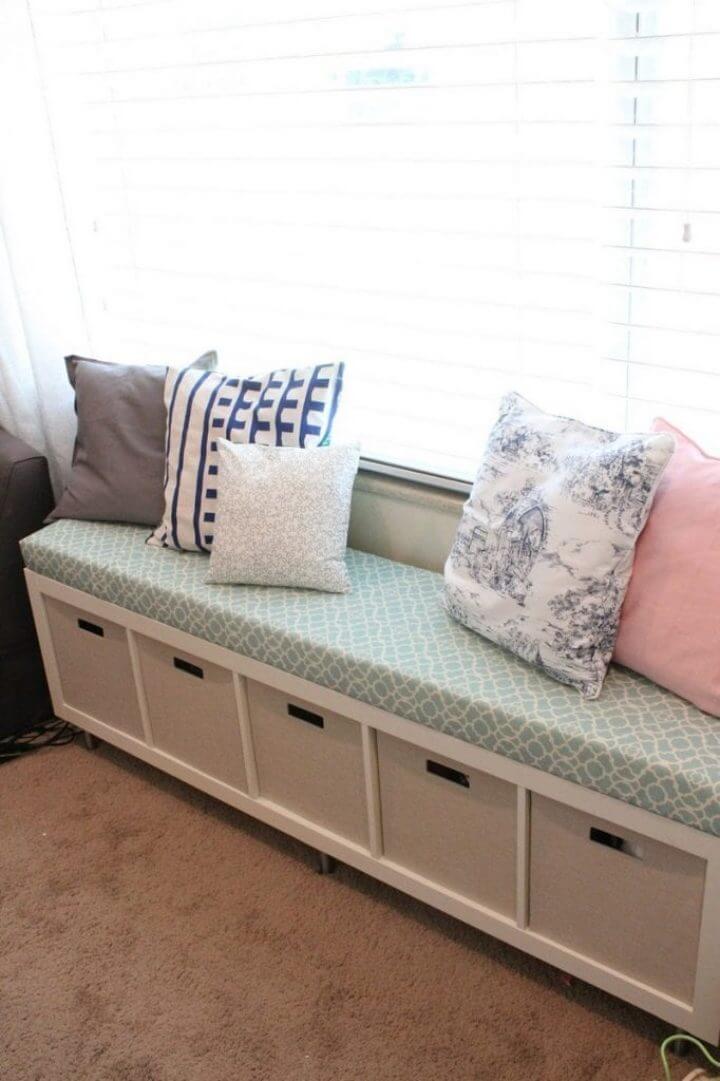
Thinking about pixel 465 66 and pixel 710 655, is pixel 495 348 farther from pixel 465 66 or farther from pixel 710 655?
pixel 710 655

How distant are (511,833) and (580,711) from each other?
26 centimetres

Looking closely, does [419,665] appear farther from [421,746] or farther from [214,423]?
[214,423]

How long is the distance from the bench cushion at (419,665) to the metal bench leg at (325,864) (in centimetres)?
42

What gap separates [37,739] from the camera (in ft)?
8.65

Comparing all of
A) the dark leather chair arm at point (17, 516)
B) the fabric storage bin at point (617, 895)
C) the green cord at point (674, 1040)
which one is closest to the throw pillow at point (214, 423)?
the dark leather chair arm at point (17, 516)

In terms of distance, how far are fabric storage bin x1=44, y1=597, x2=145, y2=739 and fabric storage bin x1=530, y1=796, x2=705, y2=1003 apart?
1.00m

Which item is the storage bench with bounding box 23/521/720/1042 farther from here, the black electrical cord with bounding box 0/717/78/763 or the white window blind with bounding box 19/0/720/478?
the white window blind with bounding box 19/0/720/478

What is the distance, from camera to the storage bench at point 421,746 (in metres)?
1.61

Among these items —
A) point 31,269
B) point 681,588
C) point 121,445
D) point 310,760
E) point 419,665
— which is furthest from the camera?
point 31,269

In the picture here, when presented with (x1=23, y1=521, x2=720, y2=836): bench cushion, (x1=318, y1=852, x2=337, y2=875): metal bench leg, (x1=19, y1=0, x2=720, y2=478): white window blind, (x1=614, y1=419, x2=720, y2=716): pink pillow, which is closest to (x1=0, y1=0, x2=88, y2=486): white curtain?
(x1=19, y1=0, x2=720, y2=478): white window blind

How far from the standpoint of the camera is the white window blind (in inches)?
70.6

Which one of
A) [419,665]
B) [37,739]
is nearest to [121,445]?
[37,739]

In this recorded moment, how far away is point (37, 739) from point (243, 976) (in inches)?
37.1

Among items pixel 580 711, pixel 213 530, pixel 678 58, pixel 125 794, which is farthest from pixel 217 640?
pixel 678 58
